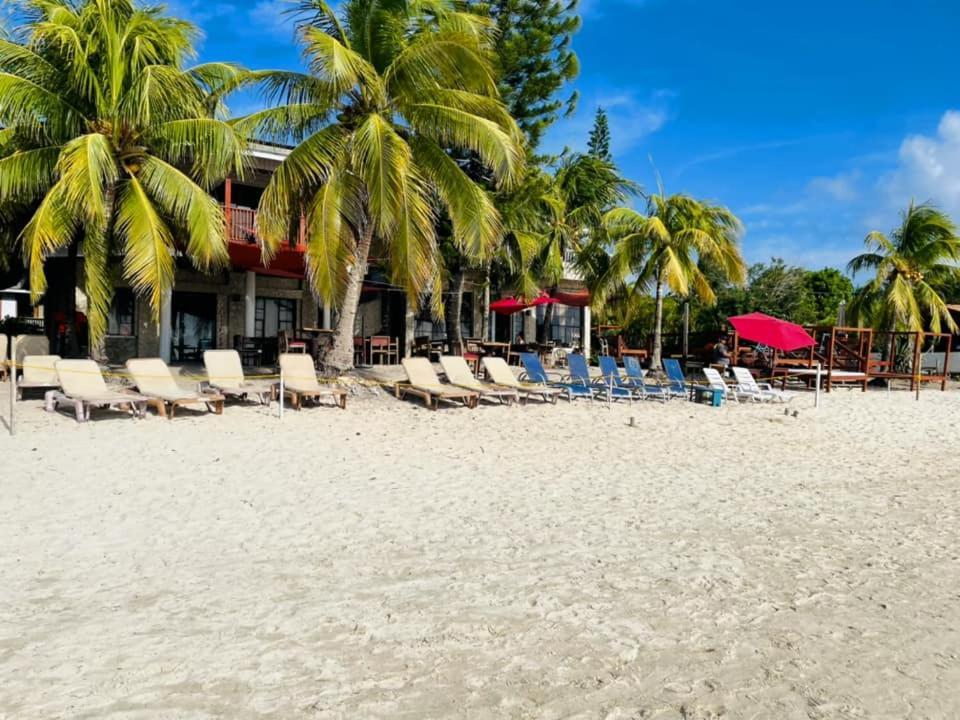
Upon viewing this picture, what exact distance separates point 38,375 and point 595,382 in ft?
30.3

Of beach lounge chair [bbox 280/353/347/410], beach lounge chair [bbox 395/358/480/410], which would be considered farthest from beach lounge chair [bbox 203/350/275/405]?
beach lounge chair [bbox 395/358/480/410]

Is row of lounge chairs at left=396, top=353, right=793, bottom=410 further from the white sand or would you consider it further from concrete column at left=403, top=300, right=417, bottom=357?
concrete column at left=403, top=300, right=417, bottom=357

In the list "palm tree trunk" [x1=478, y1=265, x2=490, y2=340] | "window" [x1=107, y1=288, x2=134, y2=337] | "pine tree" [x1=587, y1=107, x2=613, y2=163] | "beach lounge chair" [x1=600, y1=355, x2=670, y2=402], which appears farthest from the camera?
"pine tree" [x1=587, y1=107, x2=613, y2=163]

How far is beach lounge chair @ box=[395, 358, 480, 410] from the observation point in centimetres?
1180

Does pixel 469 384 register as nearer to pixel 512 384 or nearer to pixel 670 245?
pixel 512 384

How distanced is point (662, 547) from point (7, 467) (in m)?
5.72

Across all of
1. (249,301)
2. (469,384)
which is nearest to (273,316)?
(249,301)

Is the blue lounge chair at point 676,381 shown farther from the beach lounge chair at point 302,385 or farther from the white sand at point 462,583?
the beach lounge chair at point 302,385

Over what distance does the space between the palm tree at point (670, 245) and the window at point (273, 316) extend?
8021 millimetres

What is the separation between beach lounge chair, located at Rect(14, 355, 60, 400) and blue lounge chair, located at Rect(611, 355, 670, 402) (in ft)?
31.3

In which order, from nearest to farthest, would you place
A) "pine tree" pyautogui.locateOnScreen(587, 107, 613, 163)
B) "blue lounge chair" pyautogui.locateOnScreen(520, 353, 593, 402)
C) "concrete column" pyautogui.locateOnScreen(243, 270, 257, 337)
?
1. "blue lounge chair" pyautogui.locateOnScreen(520, 353, 593, 402)
2. "concrete column" pyautogui.locateOnScreen(243, 270, 257, 337)
3. "pine tree" pyautogui.locateOnScreen(587, 107, 613, 163)

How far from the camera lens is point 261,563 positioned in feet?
14.6

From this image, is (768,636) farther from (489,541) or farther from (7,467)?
(7,467)

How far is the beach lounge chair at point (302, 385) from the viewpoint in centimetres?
1098
